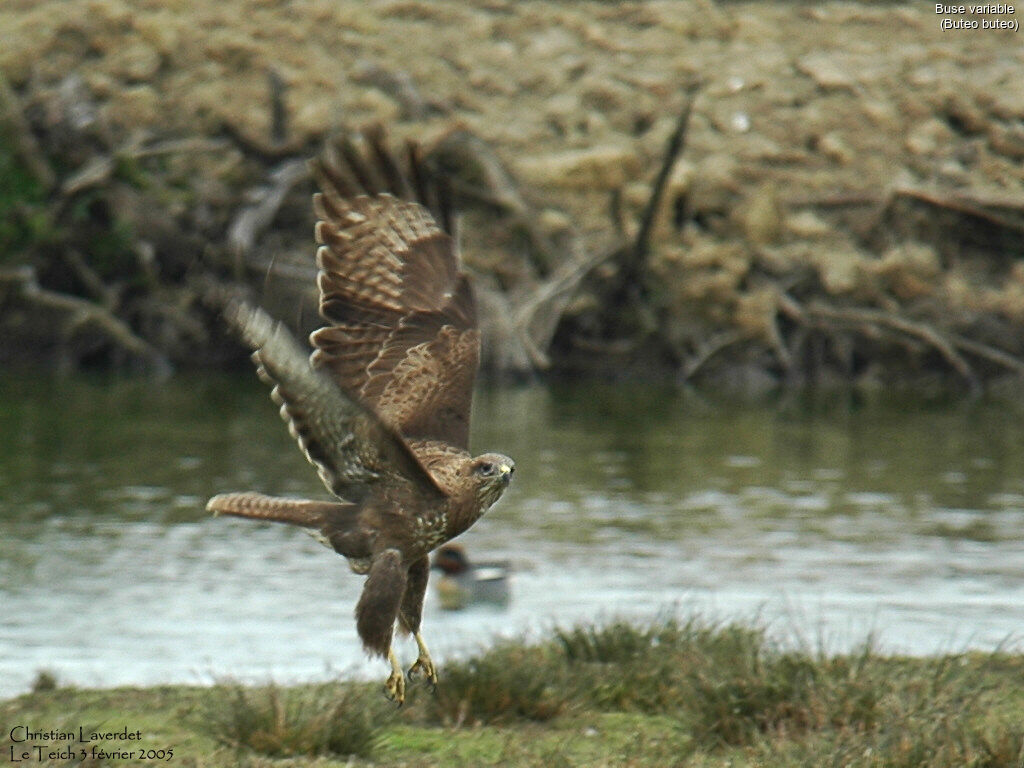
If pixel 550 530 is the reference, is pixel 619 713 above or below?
above

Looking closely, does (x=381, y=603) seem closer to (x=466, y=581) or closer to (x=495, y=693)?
(x=495, y=693)

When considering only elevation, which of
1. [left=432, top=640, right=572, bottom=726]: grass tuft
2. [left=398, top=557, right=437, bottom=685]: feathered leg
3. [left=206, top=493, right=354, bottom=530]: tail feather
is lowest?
[left=432, top=640, right=572, bottom=726]: grass tuft

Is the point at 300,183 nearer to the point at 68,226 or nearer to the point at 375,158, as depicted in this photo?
the point at 68,226

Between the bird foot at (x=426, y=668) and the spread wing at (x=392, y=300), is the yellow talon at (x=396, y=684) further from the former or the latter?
the spread wing at (x=392, y=300)

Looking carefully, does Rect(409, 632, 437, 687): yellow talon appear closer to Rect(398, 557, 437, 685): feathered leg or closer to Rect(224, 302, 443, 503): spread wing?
Rect(398, 557, 437, 685): feathered leg

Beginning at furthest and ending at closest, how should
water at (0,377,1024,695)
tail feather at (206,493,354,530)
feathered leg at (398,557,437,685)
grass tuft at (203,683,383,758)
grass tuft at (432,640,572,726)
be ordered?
water at (0,377,1024,695) < grass tuft at (432,640,572,726) < feathered leg at (398,557,437,685) < tail feather at (206,493,354,530) < grass tuft at (203,683,383,758)

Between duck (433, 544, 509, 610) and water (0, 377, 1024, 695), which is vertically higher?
duck (433, 544, 509, 610)

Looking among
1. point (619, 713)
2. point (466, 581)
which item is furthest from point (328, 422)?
point (466, 581)

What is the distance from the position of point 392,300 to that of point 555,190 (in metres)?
19.2

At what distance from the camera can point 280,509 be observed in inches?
324

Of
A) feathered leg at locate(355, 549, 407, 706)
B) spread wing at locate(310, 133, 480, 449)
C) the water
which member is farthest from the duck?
feathered leg at locate(355, 549, 407, 706)

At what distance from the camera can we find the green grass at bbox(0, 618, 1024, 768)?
25.0ft

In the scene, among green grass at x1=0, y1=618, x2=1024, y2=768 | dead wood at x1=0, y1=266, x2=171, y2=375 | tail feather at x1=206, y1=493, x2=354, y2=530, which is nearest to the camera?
green grass at x1=0, y1=618, x2=1024, y2=768

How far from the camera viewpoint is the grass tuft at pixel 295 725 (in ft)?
26.3
